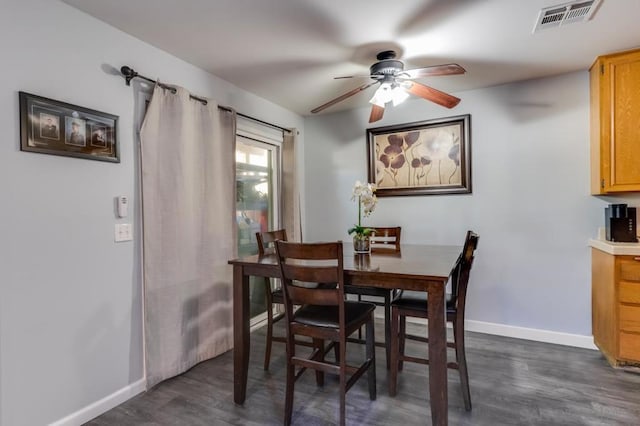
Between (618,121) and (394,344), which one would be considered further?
(618,121)

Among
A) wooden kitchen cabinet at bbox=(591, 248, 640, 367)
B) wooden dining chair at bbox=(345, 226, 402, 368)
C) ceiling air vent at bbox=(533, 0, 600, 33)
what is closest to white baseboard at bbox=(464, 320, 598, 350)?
wooden kitchen cabinet at bbox=(591, 248, 640, 367)

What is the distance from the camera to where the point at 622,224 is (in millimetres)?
2611

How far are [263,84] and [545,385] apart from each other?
3.24 metres

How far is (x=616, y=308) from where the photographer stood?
2.44 meters

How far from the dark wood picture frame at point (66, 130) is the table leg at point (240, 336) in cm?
110

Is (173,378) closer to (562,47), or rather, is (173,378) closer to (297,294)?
(297,294)

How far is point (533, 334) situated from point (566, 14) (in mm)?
2592

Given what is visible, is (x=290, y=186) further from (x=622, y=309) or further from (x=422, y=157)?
(x=622, y=309)

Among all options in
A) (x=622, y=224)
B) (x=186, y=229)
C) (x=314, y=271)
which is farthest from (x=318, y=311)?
(x=622, y=224)

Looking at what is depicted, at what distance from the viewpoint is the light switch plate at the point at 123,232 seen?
2123 millimetres

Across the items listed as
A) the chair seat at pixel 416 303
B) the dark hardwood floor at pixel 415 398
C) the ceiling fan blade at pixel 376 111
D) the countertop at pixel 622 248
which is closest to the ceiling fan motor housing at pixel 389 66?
the ceiling fan blade at pixel 376 111

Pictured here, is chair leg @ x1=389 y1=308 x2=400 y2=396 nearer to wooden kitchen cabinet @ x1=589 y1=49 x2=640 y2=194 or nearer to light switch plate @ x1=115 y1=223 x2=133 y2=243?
light switch plate @ x1=115 y1=223 x2=133 y2=243

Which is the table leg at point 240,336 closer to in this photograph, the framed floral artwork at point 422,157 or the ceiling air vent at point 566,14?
the framed floral artwork at point 422,157

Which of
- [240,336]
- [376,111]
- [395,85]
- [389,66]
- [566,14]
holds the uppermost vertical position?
[566,14]
